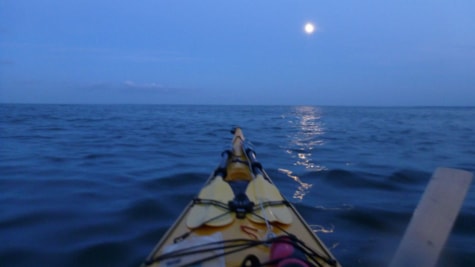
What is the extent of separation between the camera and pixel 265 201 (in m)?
3.91

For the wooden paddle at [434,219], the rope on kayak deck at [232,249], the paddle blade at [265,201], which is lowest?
the rope on kayak deck at [232,249]

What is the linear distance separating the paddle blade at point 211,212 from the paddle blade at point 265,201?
Answer: 0.86 ft

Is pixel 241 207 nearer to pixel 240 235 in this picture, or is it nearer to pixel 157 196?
pixel 240 235

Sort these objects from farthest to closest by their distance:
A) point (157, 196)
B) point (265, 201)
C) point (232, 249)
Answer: point (157, 196), point (265, 201), point (232, 249)

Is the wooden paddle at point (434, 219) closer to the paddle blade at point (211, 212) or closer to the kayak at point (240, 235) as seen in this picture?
the kayak at point (240, 235)

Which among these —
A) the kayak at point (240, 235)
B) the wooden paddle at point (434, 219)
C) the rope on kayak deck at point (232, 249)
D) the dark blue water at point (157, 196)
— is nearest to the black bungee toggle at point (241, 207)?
the kayak at point (240, 235)

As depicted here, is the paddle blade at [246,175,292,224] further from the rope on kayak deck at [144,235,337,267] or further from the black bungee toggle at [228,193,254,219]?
the rope on kayak deck at [144,235,337,267]

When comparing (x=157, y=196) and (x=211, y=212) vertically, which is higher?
(x=211, y=212)

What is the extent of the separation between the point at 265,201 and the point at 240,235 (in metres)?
0.85

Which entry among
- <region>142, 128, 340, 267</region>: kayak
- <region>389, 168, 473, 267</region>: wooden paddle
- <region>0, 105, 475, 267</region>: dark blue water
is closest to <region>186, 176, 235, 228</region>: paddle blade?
<region>142, 128, 340, 267</region>: kayak

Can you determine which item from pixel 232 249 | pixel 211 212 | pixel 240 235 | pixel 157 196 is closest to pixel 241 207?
pixel 211 212

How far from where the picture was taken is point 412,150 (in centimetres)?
1329

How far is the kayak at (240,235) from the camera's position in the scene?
2.59m

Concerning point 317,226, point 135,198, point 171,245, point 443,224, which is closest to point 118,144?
point 135,198
